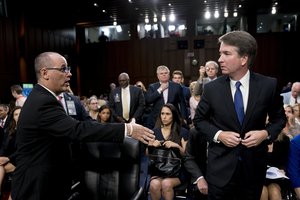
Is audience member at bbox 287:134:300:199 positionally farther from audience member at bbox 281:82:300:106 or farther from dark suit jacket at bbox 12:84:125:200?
audience member at bbox 281:82:300:106

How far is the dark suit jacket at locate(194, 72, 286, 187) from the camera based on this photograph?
4.97 ft

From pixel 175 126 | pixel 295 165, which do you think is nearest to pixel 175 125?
pixel 175 126

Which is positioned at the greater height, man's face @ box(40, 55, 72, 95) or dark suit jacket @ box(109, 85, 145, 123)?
man's face @ box(40, 55, 72, 95)

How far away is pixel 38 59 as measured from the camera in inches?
71.4

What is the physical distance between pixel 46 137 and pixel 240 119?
1.19 m

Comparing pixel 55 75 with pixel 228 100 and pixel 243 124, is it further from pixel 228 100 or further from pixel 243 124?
pixel 243 124

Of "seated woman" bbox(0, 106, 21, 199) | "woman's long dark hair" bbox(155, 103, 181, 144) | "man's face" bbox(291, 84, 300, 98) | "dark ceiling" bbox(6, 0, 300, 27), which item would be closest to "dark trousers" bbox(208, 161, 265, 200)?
"woman's long dark hair" bbox(155, 103, 181, 144)

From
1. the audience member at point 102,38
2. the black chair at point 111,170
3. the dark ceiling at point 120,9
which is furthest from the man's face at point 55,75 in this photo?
the audience member at point 102,38

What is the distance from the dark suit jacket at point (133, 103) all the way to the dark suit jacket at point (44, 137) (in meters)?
2.88

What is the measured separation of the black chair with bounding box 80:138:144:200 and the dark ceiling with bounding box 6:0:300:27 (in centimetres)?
837

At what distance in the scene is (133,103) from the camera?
15.3ft

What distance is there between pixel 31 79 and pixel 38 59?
27.0ft

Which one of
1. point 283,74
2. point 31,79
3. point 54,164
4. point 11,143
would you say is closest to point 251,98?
point 54,164

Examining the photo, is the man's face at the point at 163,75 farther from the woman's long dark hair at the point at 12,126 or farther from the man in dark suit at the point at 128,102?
the woman's long dark hair at the point at 12,126
